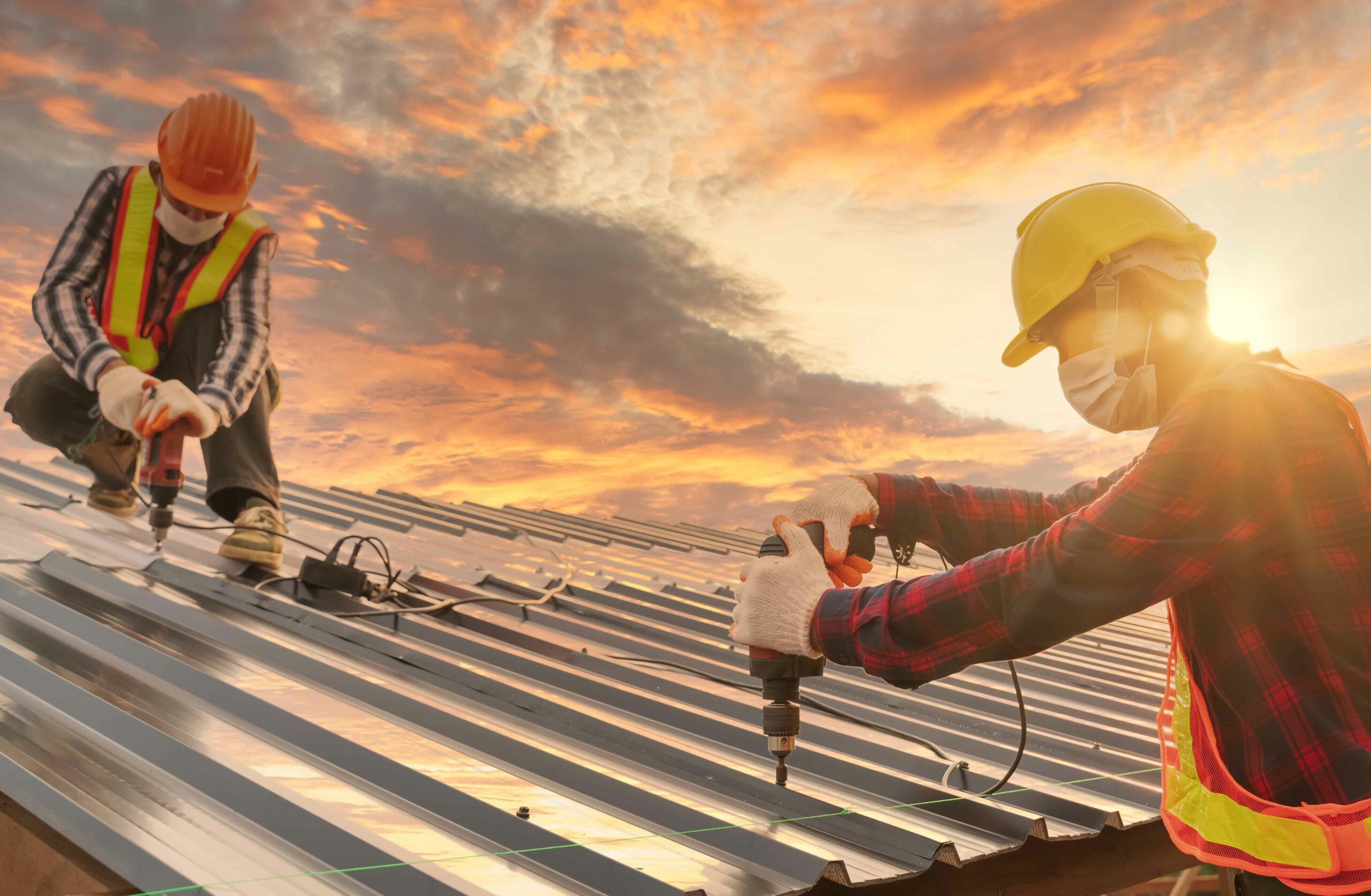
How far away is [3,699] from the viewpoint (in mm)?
2424

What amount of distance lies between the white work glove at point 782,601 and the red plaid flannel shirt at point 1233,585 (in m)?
0.11

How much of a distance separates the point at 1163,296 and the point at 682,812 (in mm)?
1739

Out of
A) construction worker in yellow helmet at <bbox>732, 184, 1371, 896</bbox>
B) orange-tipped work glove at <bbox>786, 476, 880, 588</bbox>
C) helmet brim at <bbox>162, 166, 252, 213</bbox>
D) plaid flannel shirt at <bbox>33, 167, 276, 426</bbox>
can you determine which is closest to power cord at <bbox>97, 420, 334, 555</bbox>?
plaid flannel shirt at <bbox>33, 167, 276, 426</bbox>

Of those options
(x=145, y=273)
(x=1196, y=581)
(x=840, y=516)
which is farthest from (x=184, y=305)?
(x=1196, y=581)

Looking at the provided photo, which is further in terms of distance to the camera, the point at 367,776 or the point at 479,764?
the point at 479,764

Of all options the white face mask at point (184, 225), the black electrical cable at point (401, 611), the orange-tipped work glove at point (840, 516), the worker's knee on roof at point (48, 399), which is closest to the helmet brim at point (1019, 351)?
the orange-tipped work glove at point (840, 516)

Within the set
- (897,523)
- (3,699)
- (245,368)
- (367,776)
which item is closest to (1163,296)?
(897,523)

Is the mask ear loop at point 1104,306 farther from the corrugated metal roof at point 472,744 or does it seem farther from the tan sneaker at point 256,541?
the tan sneaker at point 256,541

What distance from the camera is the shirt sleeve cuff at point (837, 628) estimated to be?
216 cm

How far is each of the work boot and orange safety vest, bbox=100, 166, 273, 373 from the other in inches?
38.0

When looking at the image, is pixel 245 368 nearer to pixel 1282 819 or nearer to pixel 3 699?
pixel 3 699

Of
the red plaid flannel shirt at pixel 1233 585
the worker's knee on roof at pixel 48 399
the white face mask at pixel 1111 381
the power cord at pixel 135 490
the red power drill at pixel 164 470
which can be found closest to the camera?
the red plaid flannel shirt at pixel 1233 585

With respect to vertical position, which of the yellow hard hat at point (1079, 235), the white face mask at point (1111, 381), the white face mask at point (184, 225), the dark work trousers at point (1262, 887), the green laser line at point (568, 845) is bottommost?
the green laser line at point (568, 845)

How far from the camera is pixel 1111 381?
2.35 metres
